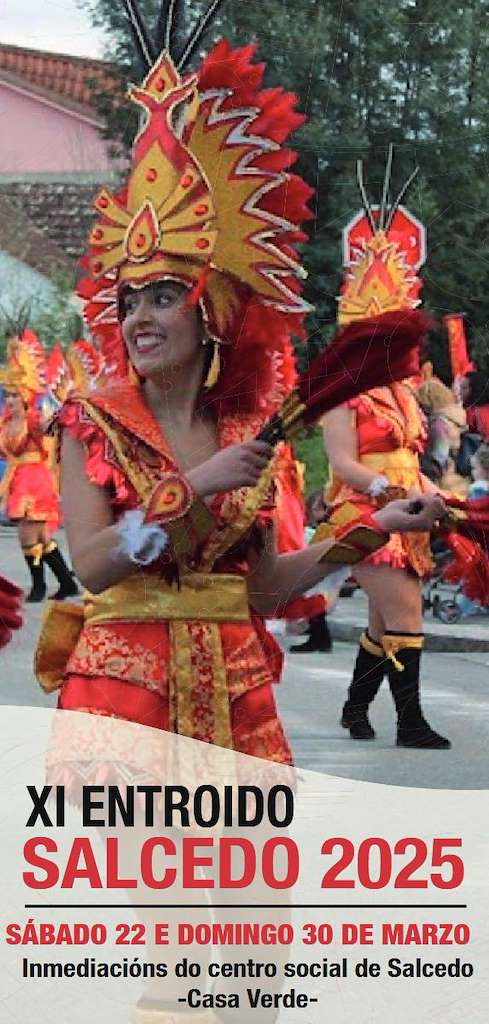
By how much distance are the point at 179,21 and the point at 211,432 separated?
624mm

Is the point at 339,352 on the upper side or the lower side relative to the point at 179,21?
lower

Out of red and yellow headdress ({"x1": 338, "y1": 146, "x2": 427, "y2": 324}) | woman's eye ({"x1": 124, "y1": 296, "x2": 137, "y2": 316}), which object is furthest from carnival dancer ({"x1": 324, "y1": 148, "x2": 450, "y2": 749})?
woman's eye ({"x1": 124, "y1": 296, "x2": 137, "y2": 316})

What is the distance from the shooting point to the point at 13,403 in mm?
4484

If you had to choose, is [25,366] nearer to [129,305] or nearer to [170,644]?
[129,305]

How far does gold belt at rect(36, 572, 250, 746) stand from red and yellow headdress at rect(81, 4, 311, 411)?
37 cm

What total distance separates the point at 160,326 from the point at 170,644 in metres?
0.46

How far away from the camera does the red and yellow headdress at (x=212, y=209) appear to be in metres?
4.05

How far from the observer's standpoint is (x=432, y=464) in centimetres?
452

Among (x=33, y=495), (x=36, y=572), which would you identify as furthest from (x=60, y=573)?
(x=33, y=495)

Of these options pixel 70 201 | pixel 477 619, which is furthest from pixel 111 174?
pixel 477 619

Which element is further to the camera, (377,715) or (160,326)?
(377,715)

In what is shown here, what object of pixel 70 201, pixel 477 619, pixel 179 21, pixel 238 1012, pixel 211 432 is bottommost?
pixel 238 1012

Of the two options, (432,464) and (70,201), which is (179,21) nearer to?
(70,201)

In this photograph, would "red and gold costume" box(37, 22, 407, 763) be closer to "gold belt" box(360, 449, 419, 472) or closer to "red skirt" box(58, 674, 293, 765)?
"red skirt" box(58, 674, 293, 765)
